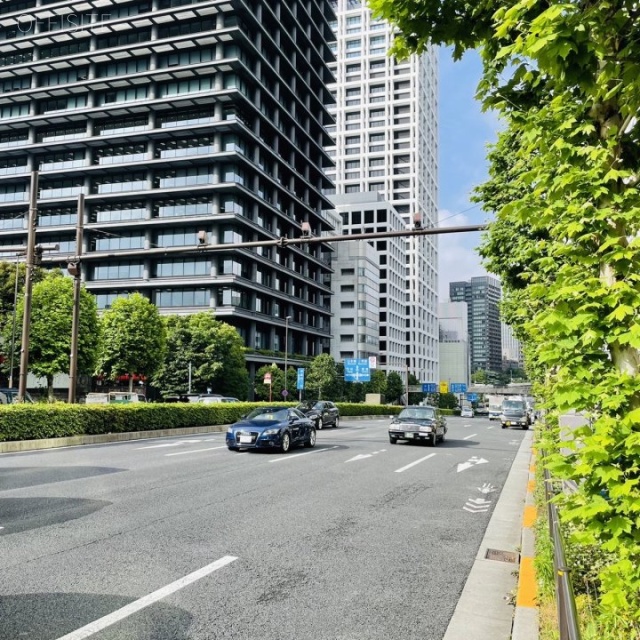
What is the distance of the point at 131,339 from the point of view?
48594mm

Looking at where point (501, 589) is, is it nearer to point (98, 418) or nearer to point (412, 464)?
point (412, 464)

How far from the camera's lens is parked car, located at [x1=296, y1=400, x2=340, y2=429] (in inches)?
1261

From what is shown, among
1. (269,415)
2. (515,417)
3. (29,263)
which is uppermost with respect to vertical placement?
(29,263)

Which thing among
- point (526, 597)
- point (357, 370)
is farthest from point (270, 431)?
point (357, 370)

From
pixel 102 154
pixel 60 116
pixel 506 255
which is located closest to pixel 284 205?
pixel 102 154

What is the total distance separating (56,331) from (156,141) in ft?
92.1

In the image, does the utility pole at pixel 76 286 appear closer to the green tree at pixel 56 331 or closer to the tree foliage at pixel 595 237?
the tree foliage at pixel 595 237

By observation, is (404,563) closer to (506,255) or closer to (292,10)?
(506,255)

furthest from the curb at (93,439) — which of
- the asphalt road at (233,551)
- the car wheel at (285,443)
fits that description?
the car wheel at (285,443)

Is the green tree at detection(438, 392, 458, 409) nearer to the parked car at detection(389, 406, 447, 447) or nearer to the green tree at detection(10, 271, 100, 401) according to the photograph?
the green tree at detection(10, 271, 100, 401)

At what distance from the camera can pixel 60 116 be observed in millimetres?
63812

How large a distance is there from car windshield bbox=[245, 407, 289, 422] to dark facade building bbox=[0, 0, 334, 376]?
40287 millimetres

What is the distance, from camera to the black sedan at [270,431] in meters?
16.5

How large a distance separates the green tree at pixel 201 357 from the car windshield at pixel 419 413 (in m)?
31.1
